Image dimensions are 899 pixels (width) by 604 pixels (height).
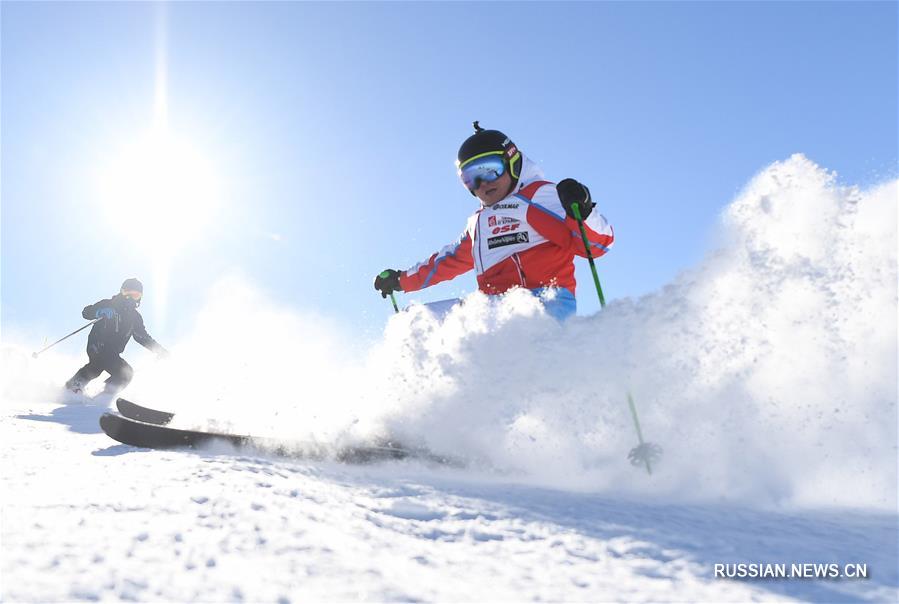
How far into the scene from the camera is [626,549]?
5.44ft

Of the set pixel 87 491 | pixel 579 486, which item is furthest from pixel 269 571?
pixel 579 486

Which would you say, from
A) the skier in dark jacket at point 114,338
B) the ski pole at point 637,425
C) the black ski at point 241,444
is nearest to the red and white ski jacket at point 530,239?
the ski pole at point 637,425

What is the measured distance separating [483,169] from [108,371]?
8.26 meters

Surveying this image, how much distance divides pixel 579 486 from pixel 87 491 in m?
2.17

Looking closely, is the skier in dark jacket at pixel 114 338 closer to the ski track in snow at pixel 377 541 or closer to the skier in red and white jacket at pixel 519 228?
the skier in red and white jacket at pixel 519 228

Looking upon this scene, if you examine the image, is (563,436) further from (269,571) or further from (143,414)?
(143,414)

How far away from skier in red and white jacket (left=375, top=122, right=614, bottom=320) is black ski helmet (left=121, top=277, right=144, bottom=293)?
791cm

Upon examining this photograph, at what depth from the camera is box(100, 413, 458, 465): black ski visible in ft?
10.2

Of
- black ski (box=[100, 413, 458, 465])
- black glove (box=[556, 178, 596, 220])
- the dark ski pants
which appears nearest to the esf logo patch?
black glove (box=[556, 178, 596, 220])

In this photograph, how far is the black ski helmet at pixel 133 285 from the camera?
1012 centimetres

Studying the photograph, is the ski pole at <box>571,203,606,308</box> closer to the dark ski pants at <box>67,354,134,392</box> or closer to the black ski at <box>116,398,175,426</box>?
the black ski at <box>116,398,175,426</box>

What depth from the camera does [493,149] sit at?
15.7 ft

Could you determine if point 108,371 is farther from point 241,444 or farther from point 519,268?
point 519,268

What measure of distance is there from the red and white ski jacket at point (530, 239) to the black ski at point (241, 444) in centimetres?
200
